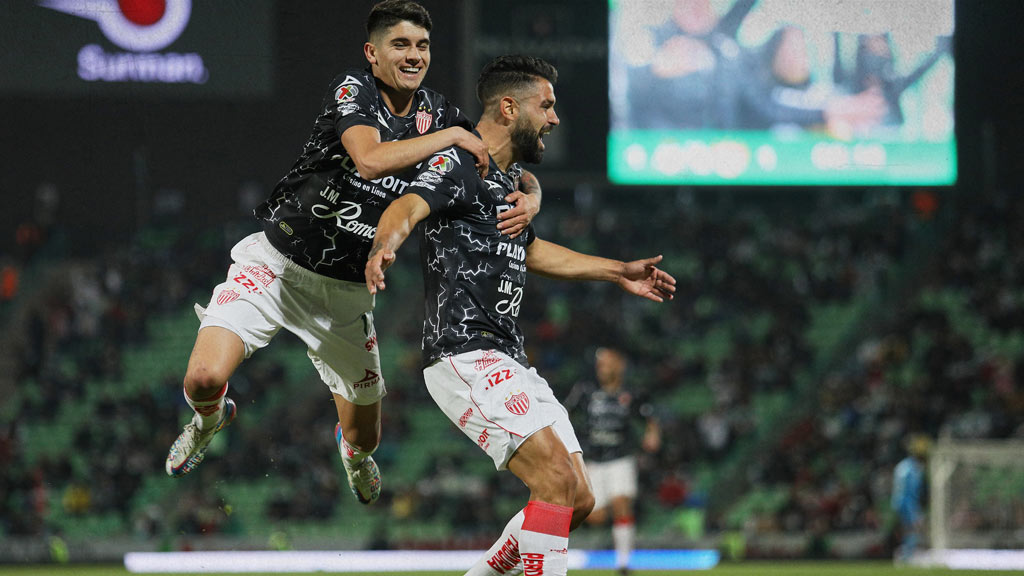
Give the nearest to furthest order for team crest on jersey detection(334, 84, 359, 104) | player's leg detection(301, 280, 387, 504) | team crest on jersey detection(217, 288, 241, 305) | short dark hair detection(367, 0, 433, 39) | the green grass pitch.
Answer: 1. team crest on jersey detection(334, 84, 359, 104)
2. short dark hair detection(367, 0, 433, 39)
3. team crest on jersey detection(217, 288, 241, 305)
4. player's leg detection(301, 280, 387, 504)
5. the green grass pitch

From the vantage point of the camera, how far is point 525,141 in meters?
5.50

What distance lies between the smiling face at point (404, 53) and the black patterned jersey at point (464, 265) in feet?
1.83

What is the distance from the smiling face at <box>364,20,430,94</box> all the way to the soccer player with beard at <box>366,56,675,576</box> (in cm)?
33

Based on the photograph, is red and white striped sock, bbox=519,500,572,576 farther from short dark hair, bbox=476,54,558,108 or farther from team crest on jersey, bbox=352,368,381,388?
short dark hair, bbox=476,54,558,108

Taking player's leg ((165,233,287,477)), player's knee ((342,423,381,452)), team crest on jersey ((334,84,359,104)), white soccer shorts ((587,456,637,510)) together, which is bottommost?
white soccer shorts ((587,456,637,510))

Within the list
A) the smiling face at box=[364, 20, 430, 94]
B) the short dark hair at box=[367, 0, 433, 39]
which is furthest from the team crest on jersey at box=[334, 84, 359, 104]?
the short dark hair at box=[367, 0, 433, 39]

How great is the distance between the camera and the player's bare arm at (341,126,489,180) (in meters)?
5.12

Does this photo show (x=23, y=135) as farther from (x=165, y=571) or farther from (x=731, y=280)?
(x=731, y=280)

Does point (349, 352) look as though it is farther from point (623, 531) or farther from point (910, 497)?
point (910, 497)

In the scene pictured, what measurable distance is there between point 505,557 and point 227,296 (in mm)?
1981

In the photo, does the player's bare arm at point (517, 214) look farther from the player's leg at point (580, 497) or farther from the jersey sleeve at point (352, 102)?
the player's leg at point (580, 497)

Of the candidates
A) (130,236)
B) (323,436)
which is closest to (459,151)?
(323,436)

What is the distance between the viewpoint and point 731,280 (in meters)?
20.7

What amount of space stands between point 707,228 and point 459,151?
55.0ft
